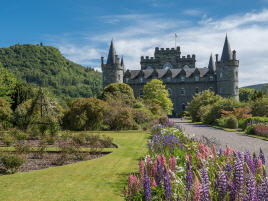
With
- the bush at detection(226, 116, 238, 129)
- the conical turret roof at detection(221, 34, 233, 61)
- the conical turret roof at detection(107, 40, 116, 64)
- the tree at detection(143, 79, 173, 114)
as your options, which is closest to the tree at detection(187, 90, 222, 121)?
the tree at detection(143, 79, 173, 114)

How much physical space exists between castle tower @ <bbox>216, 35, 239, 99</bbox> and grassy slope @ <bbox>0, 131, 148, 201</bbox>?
49.5 meters

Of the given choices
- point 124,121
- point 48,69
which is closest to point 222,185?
point 124,121

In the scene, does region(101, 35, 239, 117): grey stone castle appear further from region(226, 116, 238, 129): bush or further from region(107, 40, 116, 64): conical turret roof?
region(226, 116, 238, 129): bush

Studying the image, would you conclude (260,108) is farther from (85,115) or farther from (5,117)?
(5,117)

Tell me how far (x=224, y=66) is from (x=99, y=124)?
40070 millimetres

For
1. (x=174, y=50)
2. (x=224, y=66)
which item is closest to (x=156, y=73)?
(x=174, y=50)

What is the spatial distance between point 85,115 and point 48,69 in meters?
92.9

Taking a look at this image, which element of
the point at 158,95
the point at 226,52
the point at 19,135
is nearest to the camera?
the point at 19,135

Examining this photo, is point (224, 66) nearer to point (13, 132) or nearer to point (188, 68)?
point (188, 68)

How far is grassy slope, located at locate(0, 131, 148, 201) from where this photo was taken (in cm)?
566

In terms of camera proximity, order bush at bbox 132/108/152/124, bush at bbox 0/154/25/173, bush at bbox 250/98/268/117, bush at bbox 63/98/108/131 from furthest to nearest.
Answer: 1. bush at bbox 250/98/268/117
2. bush at bbox 132/108/152/124
3. bush at bbox 63/98/108/131
4. bush at bbox 0/154/25/173

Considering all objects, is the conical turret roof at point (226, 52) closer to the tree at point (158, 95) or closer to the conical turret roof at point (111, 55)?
the tree at point (158, 95)

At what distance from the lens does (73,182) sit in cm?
664

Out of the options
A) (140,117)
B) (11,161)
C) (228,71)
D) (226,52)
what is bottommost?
(11,161)
